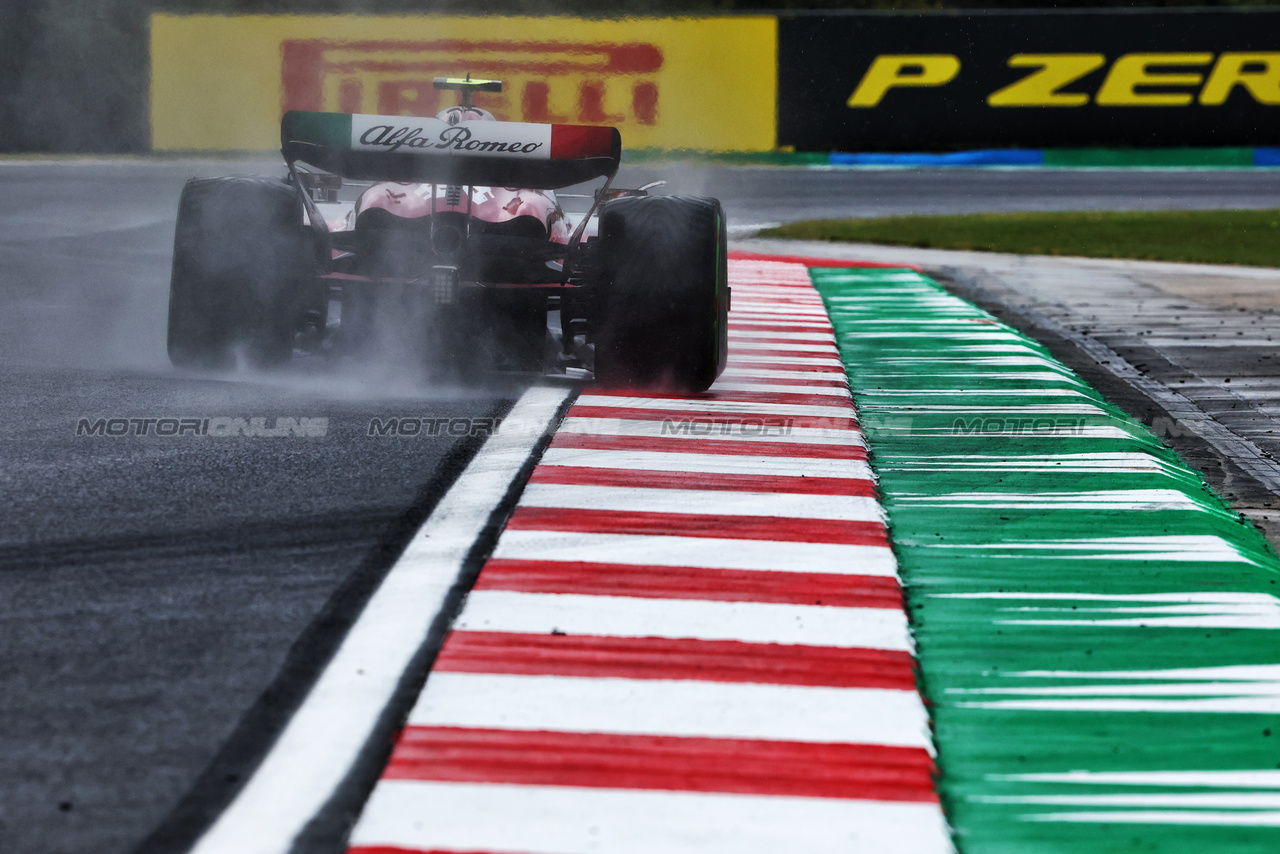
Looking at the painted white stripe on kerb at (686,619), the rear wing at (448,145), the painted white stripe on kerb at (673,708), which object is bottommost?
the painted white stripe on kerb at (673,708)

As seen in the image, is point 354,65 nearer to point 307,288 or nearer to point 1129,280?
point 1129,280

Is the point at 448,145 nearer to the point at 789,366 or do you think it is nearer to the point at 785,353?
the point at 789,366

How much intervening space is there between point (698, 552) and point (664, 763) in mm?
1461

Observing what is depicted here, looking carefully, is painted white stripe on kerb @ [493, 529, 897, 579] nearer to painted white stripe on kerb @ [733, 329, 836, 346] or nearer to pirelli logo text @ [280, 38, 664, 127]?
painted white stripe on kerb @ [733, 329, 836, 346]

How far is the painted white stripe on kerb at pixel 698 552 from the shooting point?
4.30 meters

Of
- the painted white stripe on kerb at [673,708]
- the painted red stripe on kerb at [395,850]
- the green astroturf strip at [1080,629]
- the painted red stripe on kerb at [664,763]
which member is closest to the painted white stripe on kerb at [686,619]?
the green astroturf strip at [1080,629]

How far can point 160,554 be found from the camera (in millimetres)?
4164

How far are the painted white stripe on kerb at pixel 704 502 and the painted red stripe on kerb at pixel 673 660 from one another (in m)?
1.24

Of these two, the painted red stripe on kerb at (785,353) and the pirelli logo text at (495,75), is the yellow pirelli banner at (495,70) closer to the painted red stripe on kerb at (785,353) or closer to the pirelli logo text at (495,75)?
the pirelli logo text at (495,75)

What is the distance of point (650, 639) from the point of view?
12.0 ft

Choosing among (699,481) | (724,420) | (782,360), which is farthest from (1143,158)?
(699,481)

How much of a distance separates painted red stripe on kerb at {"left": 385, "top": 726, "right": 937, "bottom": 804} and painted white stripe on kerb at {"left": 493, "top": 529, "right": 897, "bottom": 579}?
121cm

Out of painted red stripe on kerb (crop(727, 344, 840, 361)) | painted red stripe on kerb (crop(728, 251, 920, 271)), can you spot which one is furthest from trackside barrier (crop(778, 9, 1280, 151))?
painted red stripe on kerb (crop(727, 344, 840, 361))

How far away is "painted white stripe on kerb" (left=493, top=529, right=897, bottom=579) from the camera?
430cm
